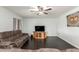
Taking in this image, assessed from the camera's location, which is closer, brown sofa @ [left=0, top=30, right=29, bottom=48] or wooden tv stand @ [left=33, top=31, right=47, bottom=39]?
brown sofa @ [left=0, top=30, right=29, bottom=48]

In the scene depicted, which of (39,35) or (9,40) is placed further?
(39,35)

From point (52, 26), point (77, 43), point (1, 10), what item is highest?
point (1, 10)

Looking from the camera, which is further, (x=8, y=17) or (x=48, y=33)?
(x=48, y=33)

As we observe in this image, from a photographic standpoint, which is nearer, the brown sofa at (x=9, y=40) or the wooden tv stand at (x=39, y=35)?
the brown sofa at (x=9, y=40)

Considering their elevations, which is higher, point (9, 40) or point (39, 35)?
point (9, 40)
